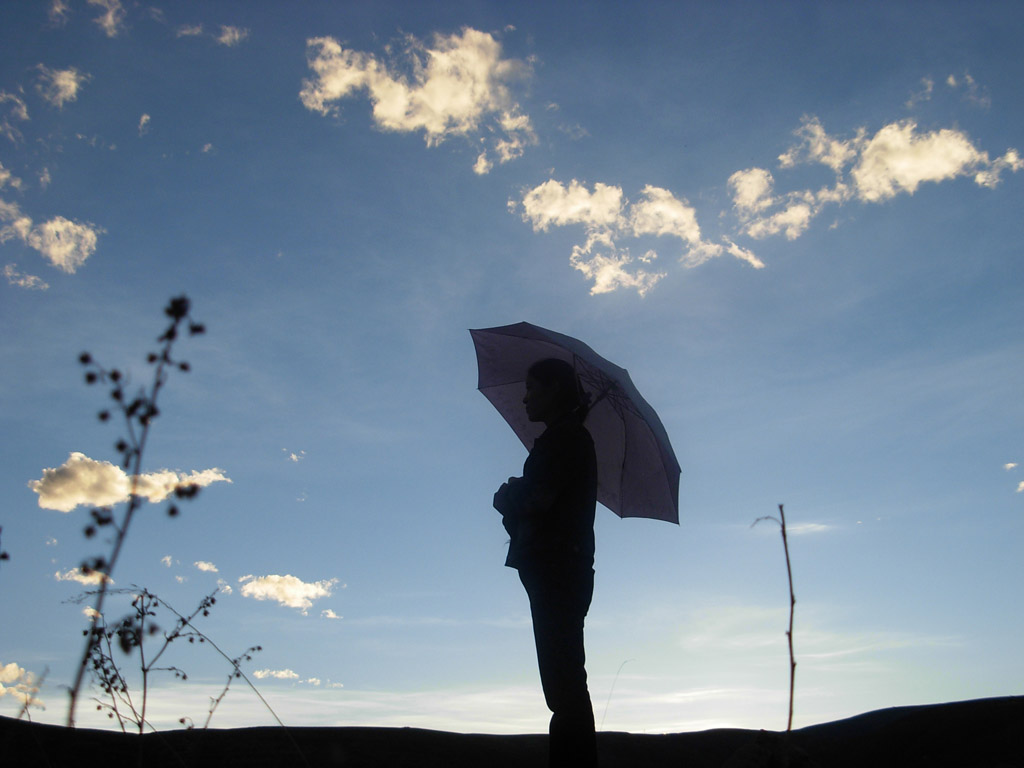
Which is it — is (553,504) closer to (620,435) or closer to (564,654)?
(564,654)

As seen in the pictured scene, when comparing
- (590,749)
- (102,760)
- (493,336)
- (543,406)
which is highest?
(493,336)

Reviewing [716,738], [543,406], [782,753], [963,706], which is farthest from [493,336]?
[963,706]

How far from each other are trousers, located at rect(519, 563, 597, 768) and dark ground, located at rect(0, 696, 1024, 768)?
1.33 meters

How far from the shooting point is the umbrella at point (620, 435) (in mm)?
4695

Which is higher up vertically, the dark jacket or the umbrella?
the umbrella

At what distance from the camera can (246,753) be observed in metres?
4.67

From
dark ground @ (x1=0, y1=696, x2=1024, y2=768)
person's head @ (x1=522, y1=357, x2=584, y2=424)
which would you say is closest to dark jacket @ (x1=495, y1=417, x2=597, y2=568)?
person's head @ (x1=522, y1=357, x2=584, y2=424)

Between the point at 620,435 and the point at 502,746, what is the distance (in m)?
2.38

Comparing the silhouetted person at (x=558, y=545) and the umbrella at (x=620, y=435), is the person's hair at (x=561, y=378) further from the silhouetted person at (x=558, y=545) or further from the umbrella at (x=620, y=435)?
the umbrella at (x=620, y=435)

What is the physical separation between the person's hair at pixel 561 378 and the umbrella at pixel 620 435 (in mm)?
401

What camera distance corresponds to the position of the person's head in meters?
4.06

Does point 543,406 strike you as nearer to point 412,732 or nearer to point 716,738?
point 412,732

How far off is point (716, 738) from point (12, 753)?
465cm

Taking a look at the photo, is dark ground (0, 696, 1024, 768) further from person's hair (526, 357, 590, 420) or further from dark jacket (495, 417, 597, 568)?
person's hair (526, 357, 590, 420)
